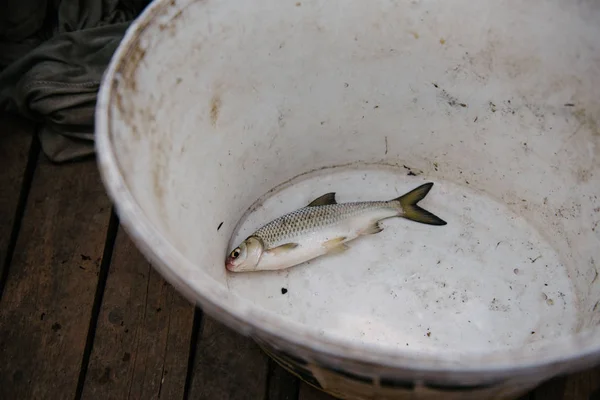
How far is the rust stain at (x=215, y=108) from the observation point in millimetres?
1285

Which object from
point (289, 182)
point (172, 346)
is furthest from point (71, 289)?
point (289, 182)

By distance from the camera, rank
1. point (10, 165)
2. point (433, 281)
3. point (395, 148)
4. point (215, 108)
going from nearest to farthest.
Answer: point (215, 108)
point (433, 281)
point (395, 148)
point (10, 165)

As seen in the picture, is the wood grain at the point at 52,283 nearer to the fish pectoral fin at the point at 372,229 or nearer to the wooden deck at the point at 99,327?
the wooden deck at the point at 99,327

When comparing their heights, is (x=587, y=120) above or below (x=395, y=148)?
above

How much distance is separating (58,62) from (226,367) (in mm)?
888

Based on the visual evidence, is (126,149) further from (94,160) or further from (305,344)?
(94,160)

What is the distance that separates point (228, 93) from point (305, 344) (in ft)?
2.25

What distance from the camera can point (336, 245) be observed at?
1.42m

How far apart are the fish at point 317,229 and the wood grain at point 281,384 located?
214mm

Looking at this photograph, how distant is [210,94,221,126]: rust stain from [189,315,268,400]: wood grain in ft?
1.45

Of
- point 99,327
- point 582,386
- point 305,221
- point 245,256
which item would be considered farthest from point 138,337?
point 582,386

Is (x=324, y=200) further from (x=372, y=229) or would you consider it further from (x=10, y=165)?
(x=10, y=165)

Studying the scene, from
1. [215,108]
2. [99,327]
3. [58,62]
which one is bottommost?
[99,327]

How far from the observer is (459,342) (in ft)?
4.33
